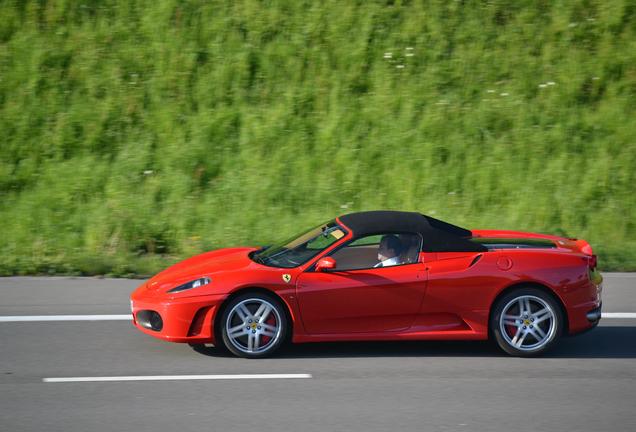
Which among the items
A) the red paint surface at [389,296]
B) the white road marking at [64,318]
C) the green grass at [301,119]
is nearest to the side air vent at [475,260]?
the red paint surface at [389,296]

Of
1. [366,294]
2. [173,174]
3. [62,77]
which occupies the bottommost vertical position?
[366,294]

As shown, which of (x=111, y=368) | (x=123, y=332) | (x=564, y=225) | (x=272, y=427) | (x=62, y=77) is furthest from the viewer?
(x=62, y=77)

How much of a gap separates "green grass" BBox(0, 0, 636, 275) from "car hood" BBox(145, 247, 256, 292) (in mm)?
3442

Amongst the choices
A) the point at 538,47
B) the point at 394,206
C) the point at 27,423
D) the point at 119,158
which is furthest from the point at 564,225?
the point at 27,423

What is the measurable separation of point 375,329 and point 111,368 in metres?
2.26

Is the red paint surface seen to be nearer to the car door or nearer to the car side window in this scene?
the car door

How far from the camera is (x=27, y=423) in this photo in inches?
217

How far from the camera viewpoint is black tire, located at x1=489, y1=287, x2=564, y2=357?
7105 mm

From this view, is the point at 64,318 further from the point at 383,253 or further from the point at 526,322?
the point at 526,322

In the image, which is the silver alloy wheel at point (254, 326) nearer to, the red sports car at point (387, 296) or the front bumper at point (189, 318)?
the red sports car at point (387, 296)

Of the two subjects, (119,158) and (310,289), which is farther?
(119,158)

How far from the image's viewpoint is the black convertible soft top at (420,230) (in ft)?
23.6

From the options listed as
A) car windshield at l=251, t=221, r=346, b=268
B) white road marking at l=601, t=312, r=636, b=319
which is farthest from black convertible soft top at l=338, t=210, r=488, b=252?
white road marking at l=601, t=312, r=636, b=319

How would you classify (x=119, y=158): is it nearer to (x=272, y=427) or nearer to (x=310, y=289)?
(x=310, y=289)
